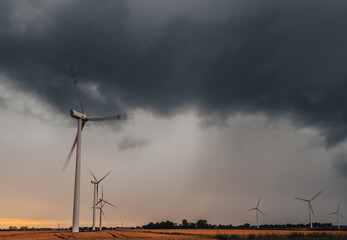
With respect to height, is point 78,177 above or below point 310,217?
above

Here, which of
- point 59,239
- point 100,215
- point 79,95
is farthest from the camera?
point 100,215

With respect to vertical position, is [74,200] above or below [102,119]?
below

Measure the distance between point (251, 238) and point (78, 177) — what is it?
113 feet

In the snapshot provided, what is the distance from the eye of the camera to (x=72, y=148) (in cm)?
7375

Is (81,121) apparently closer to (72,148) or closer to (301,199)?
(72,148)

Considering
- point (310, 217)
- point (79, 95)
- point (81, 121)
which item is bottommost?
point (310, 217)

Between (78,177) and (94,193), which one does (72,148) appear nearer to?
(78,177)

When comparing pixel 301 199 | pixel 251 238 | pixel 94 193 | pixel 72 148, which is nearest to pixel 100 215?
pixel 94 193

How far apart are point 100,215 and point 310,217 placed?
387 feet

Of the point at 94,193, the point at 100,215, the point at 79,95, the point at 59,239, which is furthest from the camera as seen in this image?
the point at 100,215

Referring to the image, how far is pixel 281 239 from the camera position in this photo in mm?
59812

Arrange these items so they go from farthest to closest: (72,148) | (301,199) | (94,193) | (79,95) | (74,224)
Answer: (301,199) → (94,193) → (79,95) → (72,148) → (74,224)

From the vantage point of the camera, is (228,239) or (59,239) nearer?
(59,239)

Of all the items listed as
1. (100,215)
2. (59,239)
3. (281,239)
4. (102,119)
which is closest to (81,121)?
(102,119)
